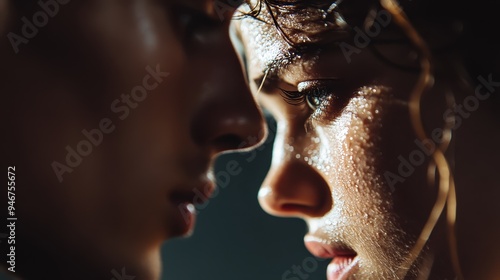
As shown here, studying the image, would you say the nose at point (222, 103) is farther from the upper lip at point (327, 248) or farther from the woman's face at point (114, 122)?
the upper lip at point (327, 248)

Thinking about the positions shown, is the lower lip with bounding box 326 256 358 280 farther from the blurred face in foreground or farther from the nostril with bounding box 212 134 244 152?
the nostril with bounding box 212 134 244 152

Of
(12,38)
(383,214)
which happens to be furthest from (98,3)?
(383,214)

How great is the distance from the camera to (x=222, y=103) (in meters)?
0.75

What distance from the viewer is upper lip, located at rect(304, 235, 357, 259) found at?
84 centimetres

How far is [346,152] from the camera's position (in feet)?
2.55

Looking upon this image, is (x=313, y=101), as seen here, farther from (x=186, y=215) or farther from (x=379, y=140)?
(x=186, y=215)

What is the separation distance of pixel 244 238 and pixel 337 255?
27.4 inches

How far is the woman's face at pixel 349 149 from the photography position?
729 mm

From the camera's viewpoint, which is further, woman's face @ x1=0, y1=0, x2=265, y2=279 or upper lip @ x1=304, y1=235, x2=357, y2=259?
upper lip @ x1=304, y1=235, x2=357, y2=259

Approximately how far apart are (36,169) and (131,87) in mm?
156

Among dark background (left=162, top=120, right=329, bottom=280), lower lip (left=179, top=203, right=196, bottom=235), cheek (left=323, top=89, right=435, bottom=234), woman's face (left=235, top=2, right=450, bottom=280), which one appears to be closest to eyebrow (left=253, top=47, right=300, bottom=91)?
woman's face (left=235, top=2, right=450, bottom=280)

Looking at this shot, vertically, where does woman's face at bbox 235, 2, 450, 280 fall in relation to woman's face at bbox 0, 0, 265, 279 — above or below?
below

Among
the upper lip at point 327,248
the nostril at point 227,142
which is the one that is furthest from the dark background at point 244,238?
the nostril at point 227,142

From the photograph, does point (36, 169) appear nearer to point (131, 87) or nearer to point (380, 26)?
point (131, 87)
